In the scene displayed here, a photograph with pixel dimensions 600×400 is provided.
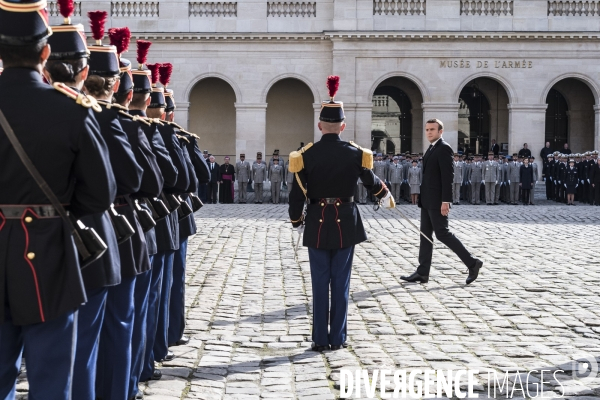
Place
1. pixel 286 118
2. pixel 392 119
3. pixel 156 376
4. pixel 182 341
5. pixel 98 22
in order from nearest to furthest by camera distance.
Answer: pixel 98 22 < pixel 156 376 < pixel 182 341 < pixel 286 118 < pixel 392 119

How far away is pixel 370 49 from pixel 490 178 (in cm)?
800

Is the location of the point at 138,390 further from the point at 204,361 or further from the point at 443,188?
the point at 443,188

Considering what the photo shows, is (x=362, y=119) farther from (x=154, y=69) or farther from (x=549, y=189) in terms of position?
(x=154, y=69)

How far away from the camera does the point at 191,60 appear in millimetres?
35719

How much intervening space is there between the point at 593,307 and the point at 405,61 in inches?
1045

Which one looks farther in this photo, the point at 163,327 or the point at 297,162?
the point at 297,162

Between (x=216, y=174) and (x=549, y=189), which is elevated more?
(x=216, y=174)

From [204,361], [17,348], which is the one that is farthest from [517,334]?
[17,348]

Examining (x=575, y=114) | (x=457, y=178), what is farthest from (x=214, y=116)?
(x=575, y=114)

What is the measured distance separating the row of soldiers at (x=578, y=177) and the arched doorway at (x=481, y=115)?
5182mm

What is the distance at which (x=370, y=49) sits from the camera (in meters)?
35.0

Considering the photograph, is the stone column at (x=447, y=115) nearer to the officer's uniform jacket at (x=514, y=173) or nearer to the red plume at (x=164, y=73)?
the officer's uniform jacket at (x=514, y=173)

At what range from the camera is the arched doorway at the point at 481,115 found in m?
37.8

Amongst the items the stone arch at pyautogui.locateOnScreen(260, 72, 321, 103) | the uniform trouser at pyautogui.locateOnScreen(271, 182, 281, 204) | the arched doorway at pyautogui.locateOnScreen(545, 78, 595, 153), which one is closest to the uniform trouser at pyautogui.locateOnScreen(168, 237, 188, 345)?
the uniform trouser at pyautogui.locateOnScreen(271, 182, 281, 204)
